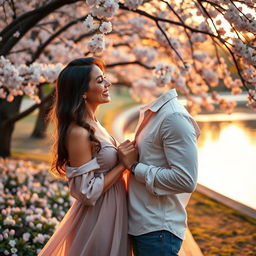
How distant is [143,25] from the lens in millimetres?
7195

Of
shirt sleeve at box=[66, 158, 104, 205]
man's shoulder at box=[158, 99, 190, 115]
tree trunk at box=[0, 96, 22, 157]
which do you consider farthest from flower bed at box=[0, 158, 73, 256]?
man's shoulder at box=[158, 99, 190, 115]

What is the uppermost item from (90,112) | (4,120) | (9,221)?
(90,112)

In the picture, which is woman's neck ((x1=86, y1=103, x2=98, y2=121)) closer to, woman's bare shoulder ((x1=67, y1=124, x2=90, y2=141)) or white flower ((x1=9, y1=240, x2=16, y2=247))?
woman's bare shoulder ((x1=67, y1=124, x2=90, y2=141))

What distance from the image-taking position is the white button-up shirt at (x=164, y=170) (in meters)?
1.85

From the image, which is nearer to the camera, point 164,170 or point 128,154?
point 164,170

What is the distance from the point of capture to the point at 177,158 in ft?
6.07

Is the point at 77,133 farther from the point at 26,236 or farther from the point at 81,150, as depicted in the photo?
the point at 26,236

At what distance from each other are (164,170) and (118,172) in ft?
0.88

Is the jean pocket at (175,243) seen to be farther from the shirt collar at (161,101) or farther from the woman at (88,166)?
the shirt collar at (161,101)

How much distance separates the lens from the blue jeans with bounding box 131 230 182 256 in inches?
76.6

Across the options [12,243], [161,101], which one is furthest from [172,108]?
[12,243]

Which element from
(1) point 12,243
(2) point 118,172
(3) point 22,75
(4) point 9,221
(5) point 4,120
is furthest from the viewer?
(5) point 4,120

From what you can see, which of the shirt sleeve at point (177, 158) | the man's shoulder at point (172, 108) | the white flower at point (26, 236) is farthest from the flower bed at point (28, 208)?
the man's shoulder at point (172, 108)

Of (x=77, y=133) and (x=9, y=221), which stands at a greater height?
(x=77, y=133)
